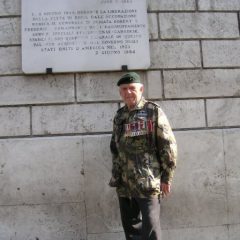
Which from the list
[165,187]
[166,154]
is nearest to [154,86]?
[166,154]

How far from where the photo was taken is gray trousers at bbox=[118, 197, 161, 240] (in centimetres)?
414

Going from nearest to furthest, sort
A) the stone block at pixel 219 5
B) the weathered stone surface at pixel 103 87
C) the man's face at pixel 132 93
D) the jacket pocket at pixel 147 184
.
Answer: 1. the jacket pocket at pixel 147 184
2. the man's face at pixel 132 93
3. the weathered stone surface at pixel 103 87
4. the stone block at pixel 219 5

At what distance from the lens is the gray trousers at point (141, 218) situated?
4137 millimetres

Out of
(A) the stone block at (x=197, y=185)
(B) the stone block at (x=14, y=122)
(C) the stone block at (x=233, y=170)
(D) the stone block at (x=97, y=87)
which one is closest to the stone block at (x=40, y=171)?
(B) the stone block at (x=14, y=122)

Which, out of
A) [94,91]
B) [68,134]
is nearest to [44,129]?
[68,134]

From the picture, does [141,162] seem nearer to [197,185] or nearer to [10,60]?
[197,185]

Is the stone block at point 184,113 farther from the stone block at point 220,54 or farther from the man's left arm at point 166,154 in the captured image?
the man's left arm at point 166,154

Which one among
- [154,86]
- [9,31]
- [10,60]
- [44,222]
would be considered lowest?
[44,222]

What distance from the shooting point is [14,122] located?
17.8ft

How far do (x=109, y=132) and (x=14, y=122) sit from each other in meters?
1.24

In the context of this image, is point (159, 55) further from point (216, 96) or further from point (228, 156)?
point (228, 156)

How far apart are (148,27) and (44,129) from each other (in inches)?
77.0

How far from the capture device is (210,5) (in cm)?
582

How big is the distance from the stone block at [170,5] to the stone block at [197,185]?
1709mm
